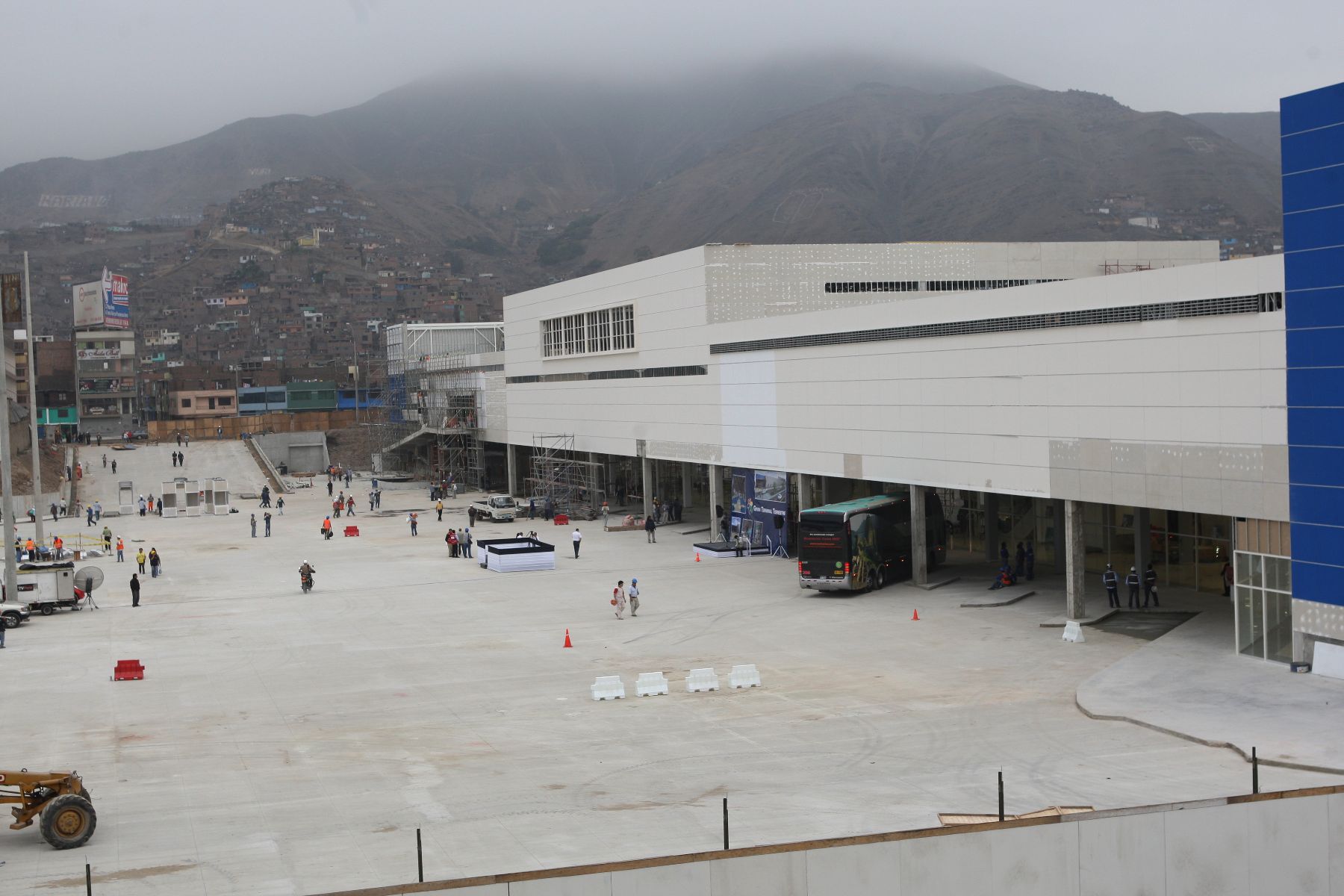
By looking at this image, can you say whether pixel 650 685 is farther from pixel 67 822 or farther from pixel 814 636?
pixel 67 822

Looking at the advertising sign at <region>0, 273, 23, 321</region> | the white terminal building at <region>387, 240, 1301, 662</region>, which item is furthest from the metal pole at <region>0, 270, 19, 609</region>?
the white terminal building at <region>387, 240, 1301, 662</region>

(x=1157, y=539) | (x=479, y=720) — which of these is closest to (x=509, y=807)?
(x=479, y=720)

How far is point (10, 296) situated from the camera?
4891 centimetres

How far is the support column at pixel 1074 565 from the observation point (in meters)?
36.3

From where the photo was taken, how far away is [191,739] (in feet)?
85.6

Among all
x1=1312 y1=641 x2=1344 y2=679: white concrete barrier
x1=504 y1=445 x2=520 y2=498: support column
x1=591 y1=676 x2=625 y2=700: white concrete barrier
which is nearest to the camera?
x1=1312 y1=641 x2=1344 y2=679: white concrete barrier

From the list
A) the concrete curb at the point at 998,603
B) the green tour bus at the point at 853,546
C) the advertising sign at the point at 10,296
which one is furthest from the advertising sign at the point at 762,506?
the advertising sign at the point at 10,296

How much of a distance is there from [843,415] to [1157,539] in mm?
12103

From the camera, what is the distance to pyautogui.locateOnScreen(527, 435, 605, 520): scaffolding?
76438 mm

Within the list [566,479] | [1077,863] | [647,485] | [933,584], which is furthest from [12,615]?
[566,479]

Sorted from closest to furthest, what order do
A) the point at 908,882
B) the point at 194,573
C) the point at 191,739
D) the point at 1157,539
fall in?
the point at 908,882, the point at 191,739, the point at 1157,539, the point at 194,573

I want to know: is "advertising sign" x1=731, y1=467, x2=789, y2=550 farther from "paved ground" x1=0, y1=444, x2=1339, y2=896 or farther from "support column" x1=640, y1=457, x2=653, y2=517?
"support column" x1=640, y1=457, x2=653, y2=517

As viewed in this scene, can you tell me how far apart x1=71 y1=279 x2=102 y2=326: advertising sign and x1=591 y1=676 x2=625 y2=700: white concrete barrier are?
14300cm

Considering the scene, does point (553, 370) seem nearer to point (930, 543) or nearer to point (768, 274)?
point (768, 274)
